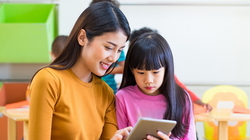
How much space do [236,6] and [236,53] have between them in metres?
0.41

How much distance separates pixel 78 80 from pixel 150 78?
0.31 metres

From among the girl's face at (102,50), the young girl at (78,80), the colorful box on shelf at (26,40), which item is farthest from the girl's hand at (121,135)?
the colorful box on shelf at (26,40)

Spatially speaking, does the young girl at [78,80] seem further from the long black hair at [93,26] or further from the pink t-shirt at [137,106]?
the pink t-shirt at [137,106]

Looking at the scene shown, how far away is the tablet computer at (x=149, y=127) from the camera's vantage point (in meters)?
1.24

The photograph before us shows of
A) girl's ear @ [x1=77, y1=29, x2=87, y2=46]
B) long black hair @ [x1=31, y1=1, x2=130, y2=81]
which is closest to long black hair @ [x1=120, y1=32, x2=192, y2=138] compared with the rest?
long black hair @ [x1=31, y1=1, x2=130, y2=81]

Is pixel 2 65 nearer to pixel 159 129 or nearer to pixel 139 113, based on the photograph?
pixel 139 113

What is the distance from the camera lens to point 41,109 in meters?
1.26

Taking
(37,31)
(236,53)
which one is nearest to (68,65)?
(37,31)

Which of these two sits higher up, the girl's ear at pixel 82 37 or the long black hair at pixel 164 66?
the girl's ear at pixel 82 37

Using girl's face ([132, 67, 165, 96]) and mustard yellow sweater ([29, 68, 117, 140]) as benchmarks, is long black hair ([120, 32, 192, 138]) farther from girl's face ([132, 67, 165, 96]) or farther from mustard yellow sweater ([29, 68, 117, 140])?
mustard yellow sweater ([29, 68, 117, 140])

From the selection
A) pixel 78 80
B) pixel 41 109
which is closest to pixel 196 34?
pixel 78 80

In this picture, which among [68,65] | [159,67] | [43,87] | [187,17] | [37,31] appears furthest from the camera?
[187,17]

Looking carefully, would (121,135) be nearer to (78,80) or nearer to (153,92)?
(78,80)

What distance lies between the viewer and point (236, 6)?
3.25 m
